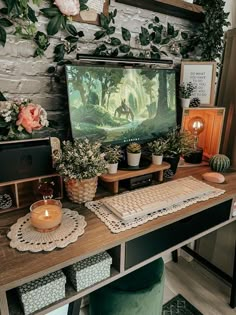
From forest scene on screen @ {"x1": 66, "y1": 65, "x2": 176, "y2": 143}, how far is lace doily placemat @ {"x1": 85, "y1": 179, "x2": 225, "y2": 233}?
36cm

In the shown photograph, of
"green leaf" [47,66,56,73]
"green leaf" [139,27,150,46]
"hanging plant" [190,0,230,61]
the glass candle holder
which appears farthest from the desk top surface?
"hanging plant" [190,0,230,61]

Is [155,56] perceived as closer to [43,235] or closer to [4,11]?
[4,11]

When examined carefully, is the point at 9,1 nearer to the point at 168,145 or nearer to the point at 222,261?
the point at 168,145

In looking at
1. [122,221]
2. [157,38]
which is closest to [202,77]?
[157,38]

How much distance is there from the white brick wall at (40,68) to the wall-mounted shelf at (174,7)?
0.04m

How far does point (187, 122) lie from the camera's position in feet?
5.66

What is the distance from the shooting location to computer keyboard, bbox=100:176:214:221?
1.01m

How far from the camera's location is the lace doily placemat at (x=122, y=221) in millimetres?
943

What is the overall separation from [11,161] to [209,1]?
152 centimetres

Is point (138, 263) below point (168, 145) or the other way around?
below

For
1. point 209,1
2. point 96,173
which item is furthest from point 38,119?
point 209,1

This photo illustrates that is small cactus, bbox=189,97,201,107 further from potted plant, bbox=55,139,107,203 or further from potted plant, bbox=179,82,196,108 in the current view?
potted plant, bbox=55,139,107,203

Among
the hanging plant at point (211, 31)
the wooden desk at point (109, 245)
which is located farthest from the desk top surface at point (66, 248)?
the hanging plant at point (211, 31)

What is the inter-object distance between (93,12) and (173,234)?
1.13 m
